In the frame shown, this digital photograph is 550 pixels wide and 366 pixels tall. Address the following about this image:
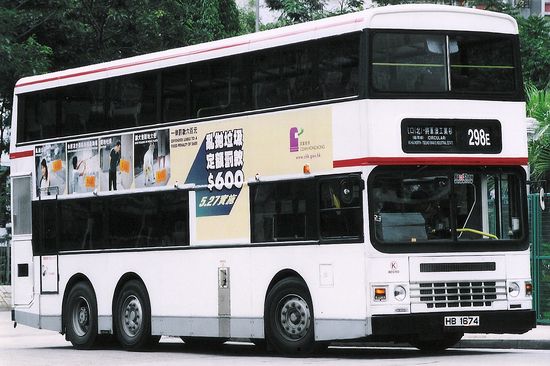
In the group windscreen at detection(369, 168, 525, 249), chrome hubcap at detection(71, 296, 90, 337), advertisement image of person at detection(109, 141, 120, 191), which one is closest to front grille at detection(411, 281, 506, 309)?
windscreen at detection(369, 168, 525, 249)

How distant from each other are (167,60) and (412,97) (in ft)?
15.7

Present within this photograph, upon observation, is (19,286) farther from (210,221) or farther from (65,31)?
(65,31)

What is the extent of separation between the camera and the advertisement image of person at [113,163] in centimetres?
2250

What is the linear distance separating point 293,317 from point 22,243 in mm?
7227

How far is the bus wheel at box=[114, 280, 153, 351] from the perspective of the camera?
22078mm

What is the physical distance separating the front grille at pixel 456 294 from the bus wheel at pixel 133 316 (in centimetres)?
550

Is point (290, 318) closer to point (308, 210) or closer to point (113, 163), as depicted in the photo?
point (308, 210)

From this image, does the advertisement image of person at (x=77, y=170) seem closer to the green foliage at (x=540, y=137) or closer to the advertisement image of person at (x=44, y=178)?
the advertisement image of person at (x=44, y=178)

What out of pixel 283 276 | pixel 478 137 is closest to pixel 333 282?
pixel 283 276

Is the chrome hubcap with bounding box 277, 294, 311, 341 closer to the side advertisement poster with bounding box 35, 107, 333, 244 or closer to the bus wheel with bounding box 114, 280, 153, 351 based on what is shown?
the side advertisement poster with bounding box 35, 107, 333, 244

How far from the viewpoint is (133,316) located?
22406 millimetres

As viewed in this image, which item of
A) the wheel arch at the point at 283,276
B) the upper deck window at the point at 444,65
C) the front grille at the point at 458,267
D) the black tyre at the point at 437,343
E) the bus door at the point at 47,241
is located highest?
the upper deck window at the point at 444,65

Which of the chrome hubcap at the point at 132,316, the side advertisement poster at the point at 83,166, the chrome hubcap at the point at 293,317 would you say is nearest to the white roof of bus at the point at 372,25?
the side advertisement poster at the point at 83,166

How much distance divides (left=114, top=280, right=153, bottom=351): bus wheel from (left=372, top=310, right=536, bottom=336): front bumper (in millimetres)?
5271
